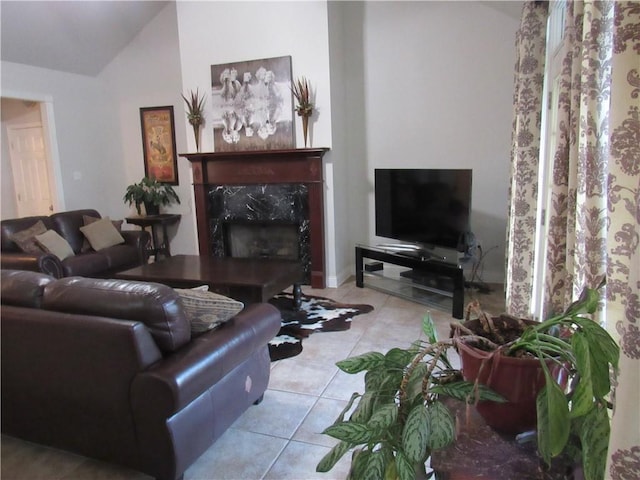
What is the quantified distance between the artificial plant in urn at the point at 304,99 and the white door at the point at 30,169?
3.76 metres

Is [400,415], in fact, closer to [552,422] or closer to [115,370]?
[552,422]

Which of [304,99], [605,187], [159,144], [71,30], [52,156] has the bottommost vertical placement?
[605,187]

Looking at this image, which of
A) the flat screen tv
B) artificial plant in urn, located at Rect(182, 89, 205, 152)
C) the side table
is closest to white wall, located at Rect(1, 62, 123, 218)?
the side table

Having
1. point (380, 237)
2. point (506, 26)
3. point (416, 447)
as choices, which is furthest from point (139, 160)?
point (416, 447)

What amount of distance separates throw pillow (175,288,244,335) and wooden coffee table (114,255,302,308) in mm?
1186

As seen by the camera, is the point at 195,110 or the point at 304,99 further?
the point at 195,110

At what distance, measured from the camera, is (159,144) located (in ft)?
20.5

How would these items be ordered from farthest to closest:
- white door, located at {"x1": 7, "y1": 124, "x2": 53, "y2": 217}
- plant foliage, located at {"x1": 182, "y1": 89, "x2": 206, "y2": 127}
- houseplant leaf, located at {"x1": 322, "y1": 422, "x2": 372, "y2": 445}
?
white door, located at {"x1": 7, "y1": 124, "x2": 53, "y2": 217}, plant foliage, located at {"x1": 182, "y1": 89, "x2": 206, "y2": 127}, houseplant leaf, located at {"x1": 322, "y1": 422, "x2": 372, "y2": 445}

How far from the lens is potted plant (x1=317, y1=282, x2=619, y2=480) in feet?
2.57

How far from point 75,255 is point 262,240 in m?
2.07

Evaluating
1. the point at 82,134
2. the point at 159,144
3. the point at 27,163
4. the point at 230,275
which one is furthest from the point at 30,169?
the point at 230,275

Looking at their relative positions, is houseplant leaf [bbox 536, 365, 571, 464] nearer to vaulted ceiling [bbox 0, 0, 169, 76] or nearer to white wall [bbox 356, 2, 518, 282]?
white wall [bbox 356, 2, 518, 282]

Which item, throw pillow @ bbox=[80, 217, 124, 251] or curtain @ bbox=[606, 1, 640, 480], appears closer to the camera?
curtain @ bbox=[606, 1, 640, 480]

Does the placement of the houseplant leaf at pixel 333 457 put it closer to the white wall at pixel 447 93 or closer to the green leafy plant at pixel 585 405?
the green leafy plant at pixel 585 405
